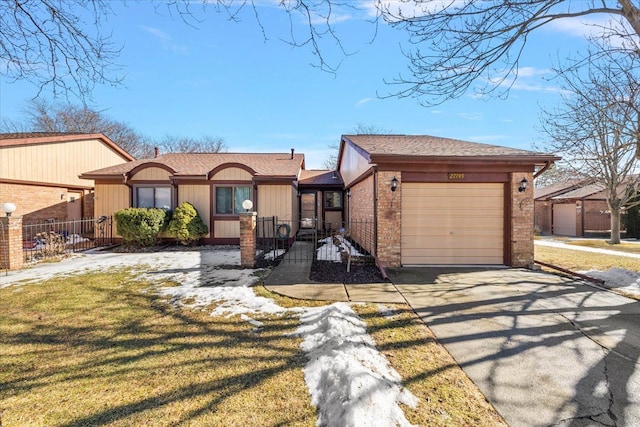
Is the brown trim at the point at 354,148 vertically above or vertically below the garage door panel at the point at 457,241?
above

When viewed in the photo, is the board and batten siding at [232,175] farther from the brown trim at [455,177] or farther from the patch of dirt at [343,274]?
the brown trim at [455,177]

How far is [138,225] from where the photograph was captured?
36.7 feet

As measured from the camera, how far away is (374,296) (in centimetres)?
543

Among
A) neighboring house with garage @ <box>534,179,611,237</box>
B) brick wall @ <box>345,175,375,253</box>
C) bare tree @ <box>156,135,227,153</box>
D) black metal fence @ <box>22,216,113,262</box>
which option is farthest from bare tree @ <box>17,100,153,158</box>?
neighboring house with garage @ <box>534,179,611,237</box>

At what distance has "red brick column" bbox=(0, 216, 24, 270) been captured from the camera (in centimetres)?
766

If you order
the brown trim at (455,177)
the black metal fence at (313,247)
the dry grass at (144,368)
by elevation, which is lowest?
the dry grass at (144,368)

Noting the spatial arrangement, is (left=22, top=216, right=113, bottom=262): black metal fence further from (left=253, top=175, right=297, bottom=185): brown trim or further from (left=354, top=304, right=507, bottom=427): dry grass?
(left=354, top=304, right=507, bottom=427): dry grass

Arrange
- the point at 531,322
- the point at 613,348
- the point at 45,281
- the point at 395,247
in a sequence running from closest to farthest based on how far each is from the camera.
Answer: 1. the point at 613,348
2. the point at 531,322
3. the point at 45,281
4. the point at 395,247

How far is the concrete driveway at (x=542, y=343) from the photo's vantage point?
2.54 meters

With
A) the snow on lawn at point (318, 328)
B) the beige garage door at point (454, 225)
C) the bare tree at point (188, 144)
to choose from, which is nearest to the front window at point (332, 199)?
the snow on lawn at point (318, 328)

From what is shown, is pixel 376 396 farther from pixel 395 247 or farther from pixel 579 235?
pixel 579 235

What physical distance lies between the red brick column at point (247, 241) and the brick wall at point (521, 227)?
695cm

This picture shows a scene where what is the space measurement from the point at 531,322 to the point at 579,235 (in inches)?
889

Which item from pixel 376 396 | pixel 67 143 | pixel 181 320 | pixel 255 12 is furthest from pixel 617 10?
pixel 67 143
